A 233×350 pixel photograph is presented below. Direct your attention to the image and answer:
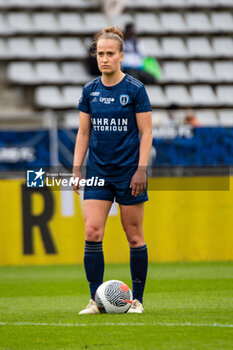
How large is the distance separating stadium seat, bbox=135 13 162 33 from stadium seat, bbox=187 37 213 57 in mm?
924

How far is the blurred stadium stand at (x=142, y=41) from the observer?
672 inches

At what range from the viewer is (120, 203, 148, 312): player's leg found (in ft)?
17.6

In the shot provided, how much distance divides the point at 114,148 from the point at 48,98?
11.7 m

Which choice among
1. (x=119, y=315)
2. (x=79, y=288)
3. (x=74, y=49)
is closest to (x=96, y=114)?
(x=119, y=315)

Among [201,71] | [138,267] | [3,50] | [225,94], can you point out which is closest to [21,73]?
[3,50]

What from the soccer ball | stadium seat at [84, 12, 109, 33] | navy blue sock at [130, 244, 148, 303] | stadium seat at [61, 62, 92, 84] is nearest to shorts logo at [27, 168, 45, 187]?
navy blue sock at [130, 244, 148, 303]

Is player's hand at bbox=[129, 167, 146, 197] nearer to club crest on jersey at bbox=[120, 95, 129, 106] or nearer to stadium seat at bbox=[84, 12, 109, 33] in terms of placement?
club crest on jersey at bbox=[120, 95, 129, 106]

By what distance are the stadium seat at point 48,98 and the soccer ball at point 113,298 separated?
38.0 feet

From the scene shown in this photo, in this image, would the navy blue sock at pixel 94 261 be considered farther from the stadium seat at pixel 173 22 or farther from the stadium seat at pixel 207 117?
the stadium seat at pixel 173 22

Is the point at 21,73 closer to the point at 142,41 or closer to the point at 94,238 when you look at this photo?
the point at 142,41

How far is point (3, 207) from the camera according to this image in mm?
10367

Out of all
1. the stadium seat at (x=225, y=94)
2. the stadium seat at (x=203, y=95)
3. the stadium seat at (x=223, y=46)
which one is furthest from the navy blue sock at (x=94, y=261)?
the stadium seat at (x=223, y=46)

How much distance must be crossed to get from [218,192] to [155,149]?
276cm

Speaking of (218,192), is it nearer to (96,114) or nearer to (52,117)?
(52,117)
